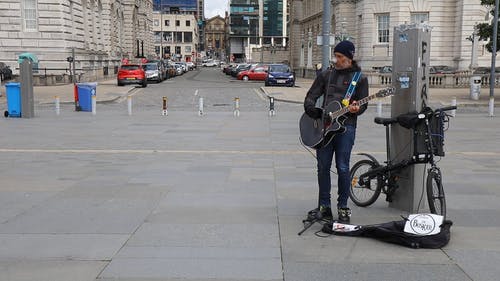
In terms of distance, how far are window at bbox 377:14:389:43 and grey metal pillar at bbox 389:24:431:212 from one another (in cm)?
4384

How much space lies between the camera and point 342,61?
5.75 meters

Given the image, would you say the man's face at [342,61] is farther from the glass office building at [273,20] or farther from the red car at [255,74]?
the glass office building at [273,20]

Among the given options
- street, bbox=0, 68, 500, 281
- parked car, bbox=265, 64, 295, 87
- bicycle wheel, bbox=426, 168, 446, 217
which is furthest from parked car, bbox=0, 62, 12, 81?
bicycle wheel, bbox=426, 168, 446, 217

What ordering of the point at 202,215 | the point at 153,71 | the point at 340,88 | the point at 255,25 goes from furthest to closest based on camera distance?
the point at 255,25, the point at 153,71, the point at 202,215, the point at 340,88

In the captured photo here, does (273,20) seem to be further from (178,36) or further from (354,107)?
(354,107)

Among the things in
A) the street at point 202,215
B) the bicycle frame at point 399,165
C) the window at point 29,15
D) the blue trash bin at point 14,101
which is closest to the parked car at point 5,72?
the window at point 29,15

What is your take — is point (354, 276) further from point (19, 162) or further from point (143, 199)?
point (19, 162)

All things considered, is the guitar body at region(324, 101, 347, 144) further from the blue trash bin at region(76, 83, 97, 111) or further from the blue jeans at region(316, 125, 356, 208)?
the blue trash bin at region(76, 83, 97, 111)

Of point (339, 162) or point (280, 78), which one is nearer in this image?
point (339, 162)

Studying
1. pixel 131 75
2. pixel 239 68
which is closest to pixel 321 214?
pixel 131 75

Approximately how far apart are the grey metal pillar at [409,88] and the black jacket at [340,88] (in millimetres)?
665

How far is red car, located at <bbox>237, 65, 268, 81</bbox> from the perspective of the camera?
167 feet

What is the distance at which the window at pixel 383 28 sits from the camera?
159 ft

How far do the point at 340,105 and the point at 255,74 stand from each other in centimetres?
4562
